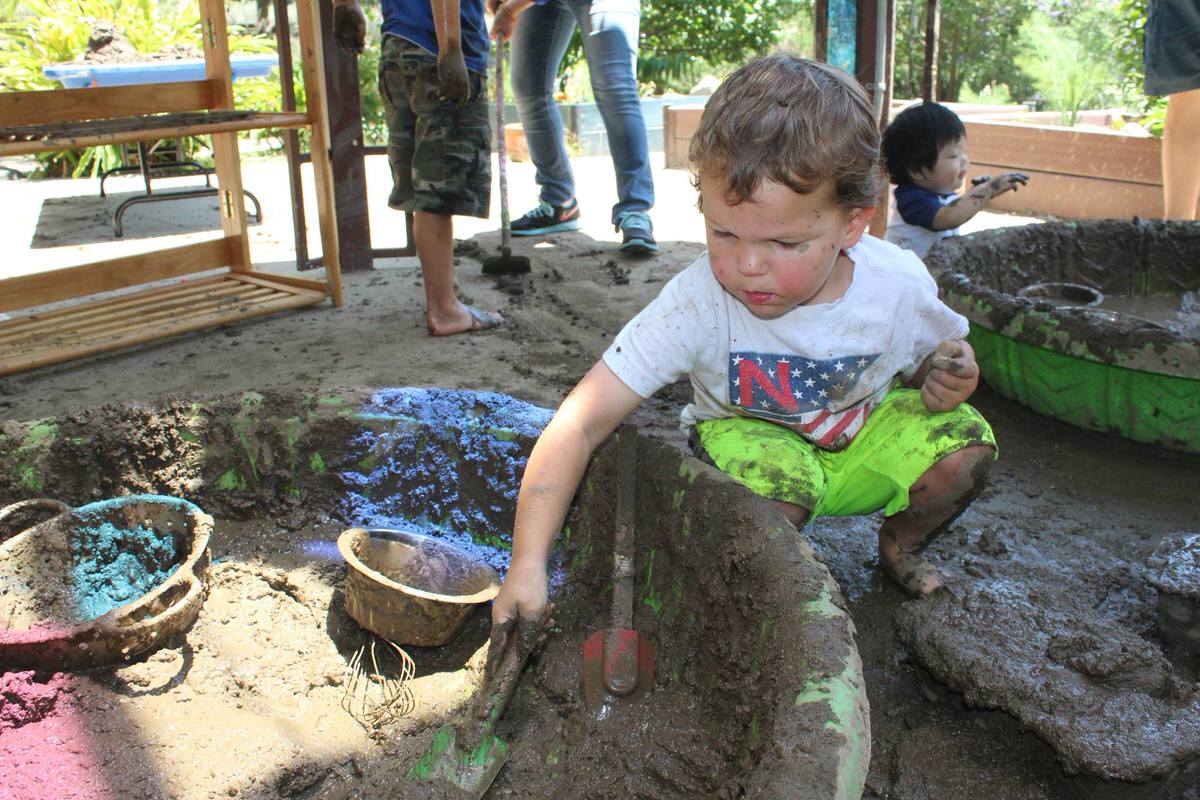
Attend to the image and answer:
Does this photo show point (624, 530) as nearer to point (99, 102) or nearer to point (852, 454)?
point (852, 454)

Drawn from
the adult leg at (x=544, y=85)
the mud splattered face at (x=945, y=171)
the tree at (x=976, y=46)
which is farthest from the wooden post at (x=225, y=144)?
the tree at (x=976, y=46)

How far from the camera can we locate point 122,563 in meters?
1.90

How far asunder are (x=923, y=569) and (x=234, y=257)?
325 centimetres

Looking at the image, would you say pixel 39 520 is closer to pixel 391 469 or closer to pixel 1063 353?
pixel 391 469

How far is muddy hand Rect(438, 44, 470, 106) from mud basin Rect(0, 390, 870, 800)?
1407mm

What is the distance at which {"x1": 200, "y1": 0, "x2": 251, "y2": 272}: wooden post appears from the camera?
3756 millimetres

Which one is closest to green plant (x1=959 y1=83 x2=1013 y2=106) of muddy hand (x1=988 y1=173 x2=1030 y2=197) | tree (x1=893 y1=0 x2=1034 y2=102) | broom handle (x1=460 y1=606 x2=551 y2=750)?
tree (x1=893 y1=0 x2=1034 y2=102)

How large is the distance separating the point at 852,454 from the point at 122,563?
4.68ft

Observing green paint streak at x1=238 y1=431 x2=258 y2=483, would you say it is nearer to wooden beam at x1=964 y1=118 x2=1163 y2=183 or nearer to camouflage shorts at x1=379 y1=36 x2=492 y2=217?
camouflage shorts at x1=379 y1=36 x2=492 y2=217

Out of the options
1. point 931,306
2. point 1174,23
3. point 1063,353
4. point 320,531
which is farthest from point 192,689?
point 1174,23

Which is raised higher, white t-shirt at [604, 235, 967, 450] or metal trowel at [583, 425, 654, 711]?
white t-shirt at [604, 235, 967, 450]

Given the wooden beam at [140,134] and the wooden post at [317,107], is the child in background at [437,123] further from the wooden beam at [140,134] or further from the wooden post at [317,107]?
the wooden beam at [140,134]

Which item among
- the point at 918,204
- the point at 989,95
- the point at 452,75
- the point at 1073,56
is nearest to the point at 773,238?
the point at 452,75

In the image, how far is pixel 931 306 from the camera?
5.87ft
